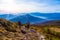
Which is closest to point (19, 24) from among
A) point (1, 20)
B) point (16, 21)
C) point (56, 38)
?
point (16, 21)

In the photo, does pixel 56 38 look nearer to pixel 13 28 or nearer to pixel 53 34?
pixel 53 34

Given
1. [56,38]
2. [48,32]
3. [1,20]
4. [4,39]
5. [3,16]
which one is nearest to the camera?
[4,39]

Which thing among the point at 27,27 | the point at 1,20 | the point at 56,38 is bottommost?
the point at 56,38

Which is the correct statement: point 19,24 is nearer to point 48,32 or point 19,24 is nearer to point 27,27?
point 27,27

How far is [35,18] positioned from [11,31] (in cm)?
770

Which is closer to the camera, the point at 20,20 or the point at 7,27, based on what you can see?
the point at 7,27

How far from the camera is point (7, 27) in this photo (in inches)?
787

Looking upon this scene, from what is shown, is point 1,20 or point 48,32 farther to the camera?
point 48,32

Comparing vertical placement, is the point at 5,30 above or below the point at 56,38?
above

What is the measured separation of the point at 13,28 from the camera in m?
20.8

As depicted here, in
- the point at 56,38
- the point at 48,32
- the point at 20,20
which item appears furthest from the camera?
the point at 48,32

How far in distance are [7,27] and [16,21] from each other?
12.4ft

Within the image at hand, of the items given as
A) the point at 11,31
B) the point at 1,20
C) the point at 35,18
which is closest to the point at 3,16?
the point at 1,20

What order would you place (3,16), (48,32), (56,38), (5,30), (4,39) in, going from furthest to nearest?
(48,32)
(56,38)
(3,16)
(5,30)
(4,39)
